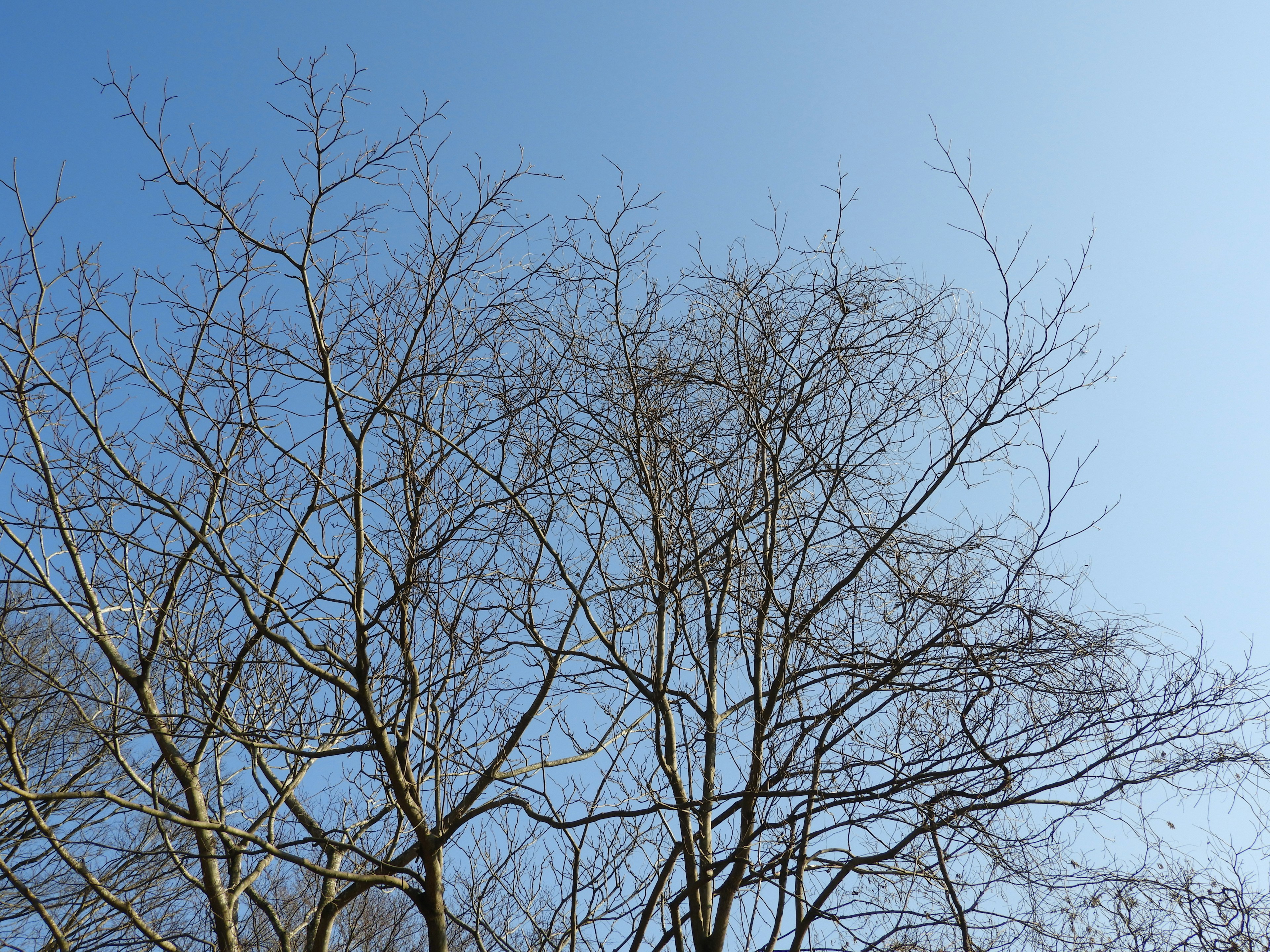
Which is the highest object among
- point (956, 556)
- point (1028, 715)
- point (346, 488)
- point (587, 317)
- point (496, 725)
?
point (587, 317)

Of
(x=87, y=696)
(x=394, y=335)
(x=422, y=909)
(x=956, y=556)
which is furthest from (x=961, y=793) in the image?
(x=87, y=696)

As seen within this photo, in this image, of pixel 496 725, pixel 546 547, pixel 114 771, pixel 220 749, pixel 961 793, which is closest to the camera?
pixel 961 793

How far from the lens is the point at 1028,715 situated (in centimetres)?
362

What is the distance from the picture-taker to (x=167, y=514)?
402 centimetres

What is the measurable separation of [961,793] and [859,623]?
862mm

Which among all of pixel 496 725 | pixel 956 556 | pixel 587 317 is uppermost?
pixel 587 317

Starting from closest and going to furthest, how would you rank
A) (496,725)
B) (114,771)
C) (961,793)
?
(961,793), (496,725), (114,771)

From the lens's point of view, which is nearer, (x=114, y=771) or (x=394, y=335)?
(x=394, y=335)

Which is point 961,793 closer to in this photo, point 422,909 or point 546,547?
point 546,547

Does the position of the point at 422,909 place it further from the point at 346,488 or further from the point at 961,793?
the point at 961,793

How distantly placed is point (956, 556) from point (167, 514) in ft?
12.3

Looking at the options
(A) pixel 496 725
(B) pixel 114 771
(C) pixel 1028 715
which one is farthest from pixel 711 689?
(B) pixel 114 771

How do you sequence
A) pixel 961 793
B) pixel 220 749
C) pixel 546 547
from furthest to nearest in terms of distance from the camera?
1. pixel 220 749
2. pixel 546 547
3. pixel 961 793

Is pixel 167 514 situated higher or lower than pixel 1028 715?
higher
